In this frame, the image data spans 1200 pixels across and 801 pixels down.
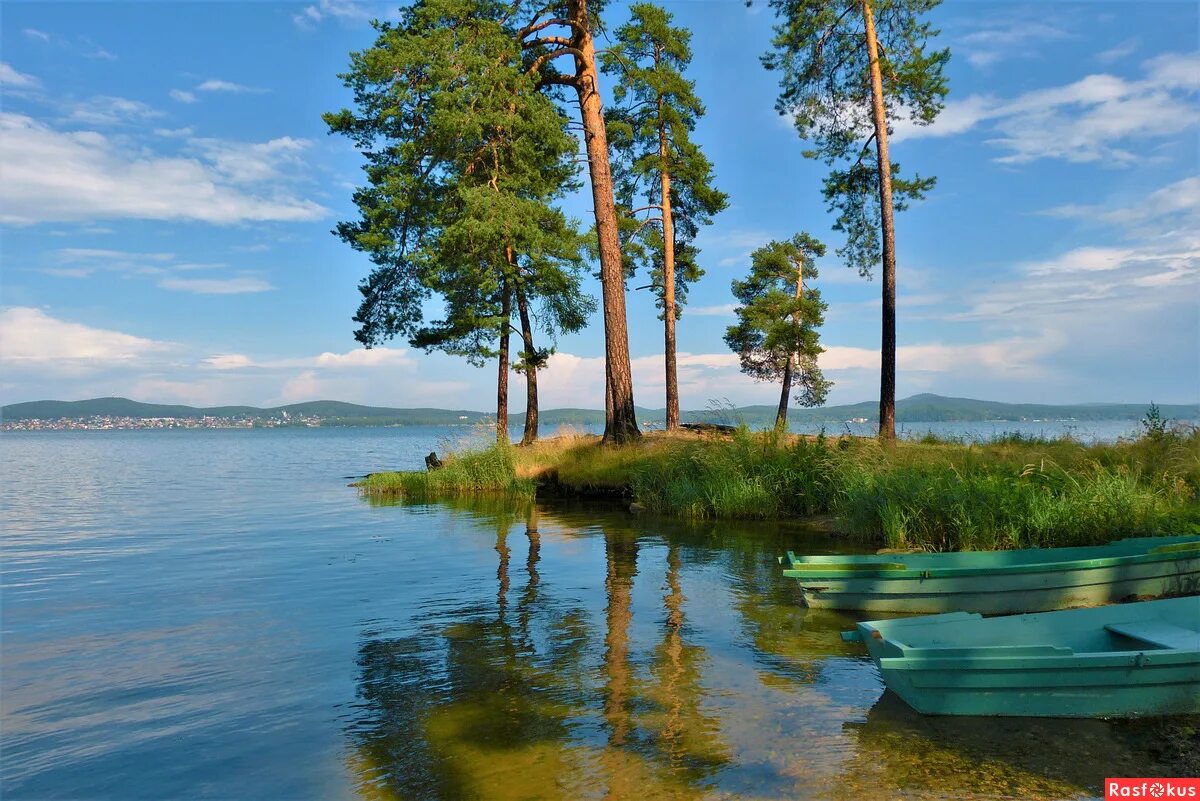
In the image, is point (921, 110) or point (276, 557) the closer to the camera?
point (276, 557)

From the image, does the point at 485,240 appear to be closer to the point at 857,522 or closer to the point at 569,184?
the point at 569,184

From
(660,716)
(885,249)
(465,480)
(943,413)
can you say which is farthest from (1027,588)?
(943,413)

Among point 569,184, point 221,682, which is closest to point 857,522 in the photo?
point 221,682

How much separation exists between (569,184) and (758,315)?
38.3ft

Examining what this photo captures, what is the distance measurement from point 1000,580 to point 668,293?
806 inches

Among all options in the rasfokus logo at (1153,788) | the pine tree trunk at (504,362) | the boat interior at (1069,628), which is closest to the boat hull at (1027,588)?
the boat interior at (1069,628)

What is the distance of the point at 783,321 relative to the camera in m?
34.0

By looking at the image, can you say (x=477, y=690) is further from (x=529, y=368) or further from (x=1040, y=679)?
(x=529, y=368)

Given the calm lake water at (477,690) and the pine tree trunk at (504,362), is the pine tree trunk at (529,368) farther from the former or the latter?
the calm lake water at (477,690)

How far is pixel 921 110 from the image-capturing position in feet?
61.7

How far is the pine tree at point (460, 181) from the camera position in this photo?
19781 mm

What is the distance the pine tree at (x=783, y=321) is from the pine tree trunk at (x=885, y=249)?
1574cm

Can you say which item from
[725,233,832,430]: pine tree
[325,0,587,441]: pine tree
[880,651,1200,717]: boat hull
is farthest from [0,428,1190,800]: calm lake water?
[725,233,832,430]: pine tree

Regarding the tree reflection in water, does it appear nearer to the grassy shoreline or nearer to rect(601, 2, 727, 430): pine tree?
the grassy shoreline
